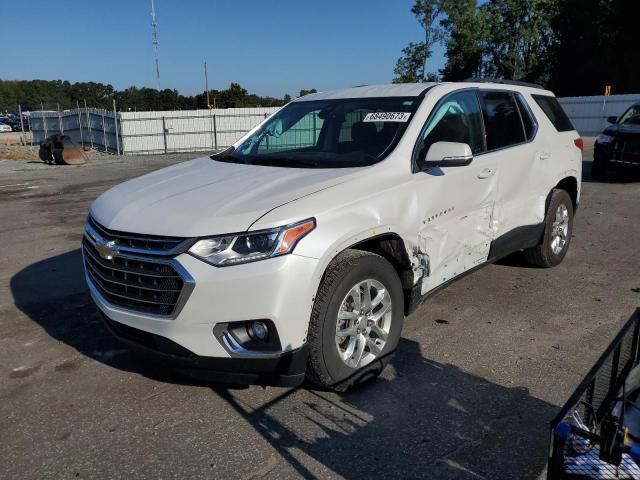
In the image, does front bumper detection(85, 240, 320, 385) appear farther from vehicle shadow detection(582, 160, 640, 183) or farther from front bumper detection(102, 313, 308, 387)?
vehicle shadow detection(582, 160, 640, 183)

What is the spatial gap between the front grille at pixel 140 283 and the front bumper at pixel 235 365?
0.17 metres

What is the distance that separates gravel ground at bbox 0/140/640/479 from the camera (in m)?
2.66

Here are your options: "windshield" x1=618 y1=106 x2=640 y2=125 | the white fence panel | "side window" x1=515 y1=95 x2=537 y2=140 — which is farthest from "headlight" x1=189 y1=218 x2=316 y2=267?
the white fence panel

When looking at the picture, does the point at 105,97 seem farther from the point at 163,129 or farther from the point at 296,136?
the point at 296,136

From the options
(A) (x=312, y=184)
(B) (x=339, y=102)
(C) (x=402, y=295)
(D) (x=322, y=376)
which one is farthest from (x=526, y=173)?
(D) (x=322, y=376)

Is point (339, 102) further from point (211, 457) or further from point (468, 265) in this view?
point (211, 457)

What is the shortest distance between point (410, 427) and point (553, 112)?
12.8 ft

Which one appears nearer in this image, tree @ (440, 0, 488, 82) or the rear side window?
the rear side window

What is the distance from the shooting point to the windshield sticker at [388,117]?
3.88 meters

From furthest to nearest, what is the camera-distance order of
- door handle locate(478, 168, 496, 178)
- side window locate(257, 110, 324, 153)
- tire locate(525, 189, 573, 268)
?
tire locate(525, 189, 573, 268) → side window locate(257, 110, 324, 153) → door handle locate(478, 168, 496, 178)

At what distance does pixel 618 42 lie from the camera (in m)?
42.2

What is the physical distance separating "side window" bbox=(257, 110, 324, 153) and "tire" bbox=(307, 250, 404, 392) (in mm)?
1415

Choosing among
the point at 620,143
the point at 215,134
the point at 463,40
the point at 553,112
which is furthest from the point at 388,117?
the point at 463,40

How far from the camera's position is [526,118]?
5004mm
